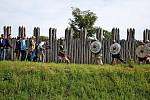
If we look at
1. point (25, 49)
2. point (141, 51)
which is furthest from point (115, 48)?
point (25, 49)

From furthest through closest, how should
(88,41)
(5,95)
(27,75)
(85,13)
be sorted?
1. (85,13)
2. (88,41)
3. (27,75)
4. (5,95)

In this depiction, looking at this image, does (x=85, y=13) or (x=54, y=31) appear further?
(x=85, y=13)

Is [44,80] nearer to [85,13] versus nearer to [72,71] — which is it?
[72,71]

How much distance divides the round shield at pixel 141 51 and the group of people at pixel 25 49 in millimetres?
5708

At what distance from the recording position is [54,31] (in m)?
31.8

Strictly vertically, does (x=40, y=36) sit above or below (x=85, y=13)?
below

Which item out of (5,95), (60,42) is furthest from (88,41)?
(5,95)

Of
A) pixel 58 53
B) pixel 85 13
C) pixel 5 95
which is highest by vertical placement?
pixel 85 13

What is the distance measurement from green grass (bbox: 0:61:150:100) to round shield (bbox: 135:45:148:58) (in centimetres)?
475

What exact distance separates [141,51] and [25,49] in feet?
21.5

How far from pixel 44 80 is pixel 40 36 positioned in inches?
444

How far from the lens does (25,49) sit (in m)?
28.5

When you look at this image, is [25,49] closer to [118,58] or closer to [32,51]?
[32,51]

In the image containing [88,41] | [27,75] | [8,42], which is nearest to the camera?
[27,75]
